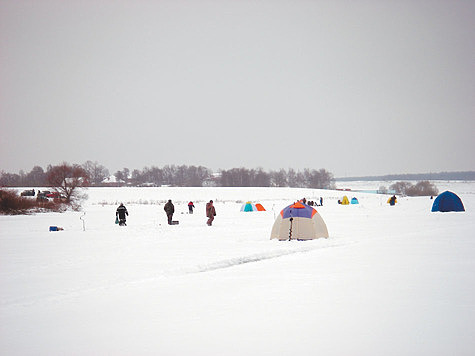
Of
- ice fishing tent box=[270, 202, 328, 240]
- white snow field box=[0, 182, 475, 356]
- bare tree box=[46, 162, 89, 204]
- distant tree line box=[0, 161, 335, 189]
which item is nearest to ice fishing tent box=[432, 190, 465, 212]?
white snow field box=[0, 182, 475, 356]

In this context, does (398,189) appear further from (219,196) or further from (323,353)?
(323,353)

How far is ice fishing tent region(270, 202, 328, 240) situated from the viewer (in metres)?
18.3

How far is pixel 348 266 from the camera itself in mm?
11586

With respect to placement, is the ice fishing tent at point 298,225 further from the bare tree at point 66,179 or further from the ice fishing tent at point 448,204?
the bare tree at point 66,179

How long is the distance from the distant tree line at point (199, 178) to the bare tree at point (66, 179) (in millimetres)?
91386

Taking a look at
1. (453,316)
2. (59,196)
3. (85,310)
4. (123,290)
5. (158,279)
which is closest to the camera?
(453,316)

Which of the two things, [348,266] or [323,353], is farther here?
[348,266]

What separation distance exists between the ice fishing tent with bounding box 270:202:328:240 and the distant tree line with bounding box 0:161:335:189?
12468 cm

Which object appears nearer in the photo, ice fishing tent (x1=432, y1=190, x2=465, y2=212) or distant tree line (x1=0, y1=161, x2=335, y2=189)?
ice fishing tent (x1=432, y1=190, x2=465, y2=212)

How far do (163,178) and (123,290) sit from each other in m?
164

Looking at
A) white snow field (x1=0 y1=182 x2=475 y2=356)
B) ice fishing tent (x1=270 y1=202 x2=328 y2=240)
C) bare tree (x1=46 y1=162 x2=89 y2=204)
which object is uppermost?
bare tree (x1=46 y1=162 x2=89 y2=204)

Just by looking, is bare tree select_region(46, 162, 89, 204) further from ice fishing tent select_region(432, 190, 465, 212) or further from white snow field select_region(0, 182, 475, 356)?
ice fishing tent select_region(432, 190, 465, 212)

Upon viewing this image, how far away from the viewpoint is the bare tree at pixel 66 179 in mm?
49688

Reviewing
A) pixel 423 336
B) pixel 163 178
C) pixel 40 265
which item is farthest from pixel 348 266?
pixel 163 178
